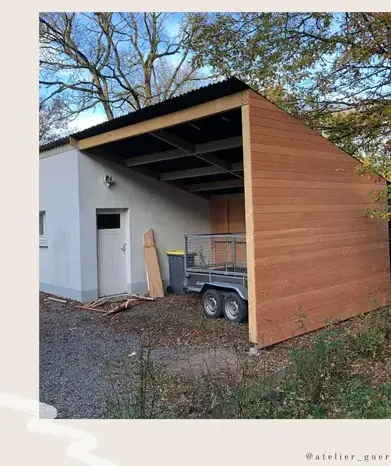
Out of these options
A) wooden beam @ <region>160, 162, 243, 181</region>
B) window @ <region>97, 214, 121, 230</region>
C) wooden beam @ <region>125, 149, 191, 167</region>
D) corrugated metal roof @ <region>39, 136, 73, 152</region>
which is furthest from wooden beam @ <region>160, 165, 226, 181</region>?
corrugated metal roof @ <region>39, 136, 73, 152</region>

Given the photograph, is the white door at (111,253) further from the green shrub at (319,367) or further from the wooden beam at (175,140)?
the green shrub at (319,367)

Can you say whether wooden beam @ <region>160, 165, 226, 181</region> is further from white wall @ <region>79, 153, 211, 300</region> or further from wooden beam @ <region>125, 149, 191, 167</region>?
wooden beam @ <region>125, 149, 191, 167</region>

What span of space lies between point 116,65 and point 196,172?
5.21 meters

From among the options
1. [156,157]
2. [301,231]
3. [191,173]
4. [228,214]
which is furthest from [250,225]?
[228,214]

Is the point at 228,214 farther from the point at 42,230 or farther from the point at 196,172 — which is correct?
the point at 42,230

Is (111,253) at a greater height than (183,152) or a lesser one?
lesser

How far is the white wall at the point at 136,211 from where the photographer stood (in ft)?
22.6

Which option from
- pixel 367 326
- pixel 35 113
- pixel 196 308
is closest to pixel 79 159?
pixel 196 308

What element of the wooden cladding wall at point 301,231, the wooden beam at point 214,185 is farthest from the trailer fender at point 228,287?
the wooden beam at point 214,185

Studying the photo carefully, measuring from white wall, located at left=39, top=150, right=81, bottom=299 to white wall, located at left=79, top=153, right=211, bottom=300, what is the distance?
0.45 feet

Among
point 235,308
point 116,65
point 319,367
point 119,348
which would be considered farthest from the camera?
point 116,65

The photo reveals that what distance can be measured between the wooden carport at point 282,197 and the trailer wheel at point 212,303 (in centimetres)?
137

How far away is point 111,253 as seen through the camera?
7.38 metres
